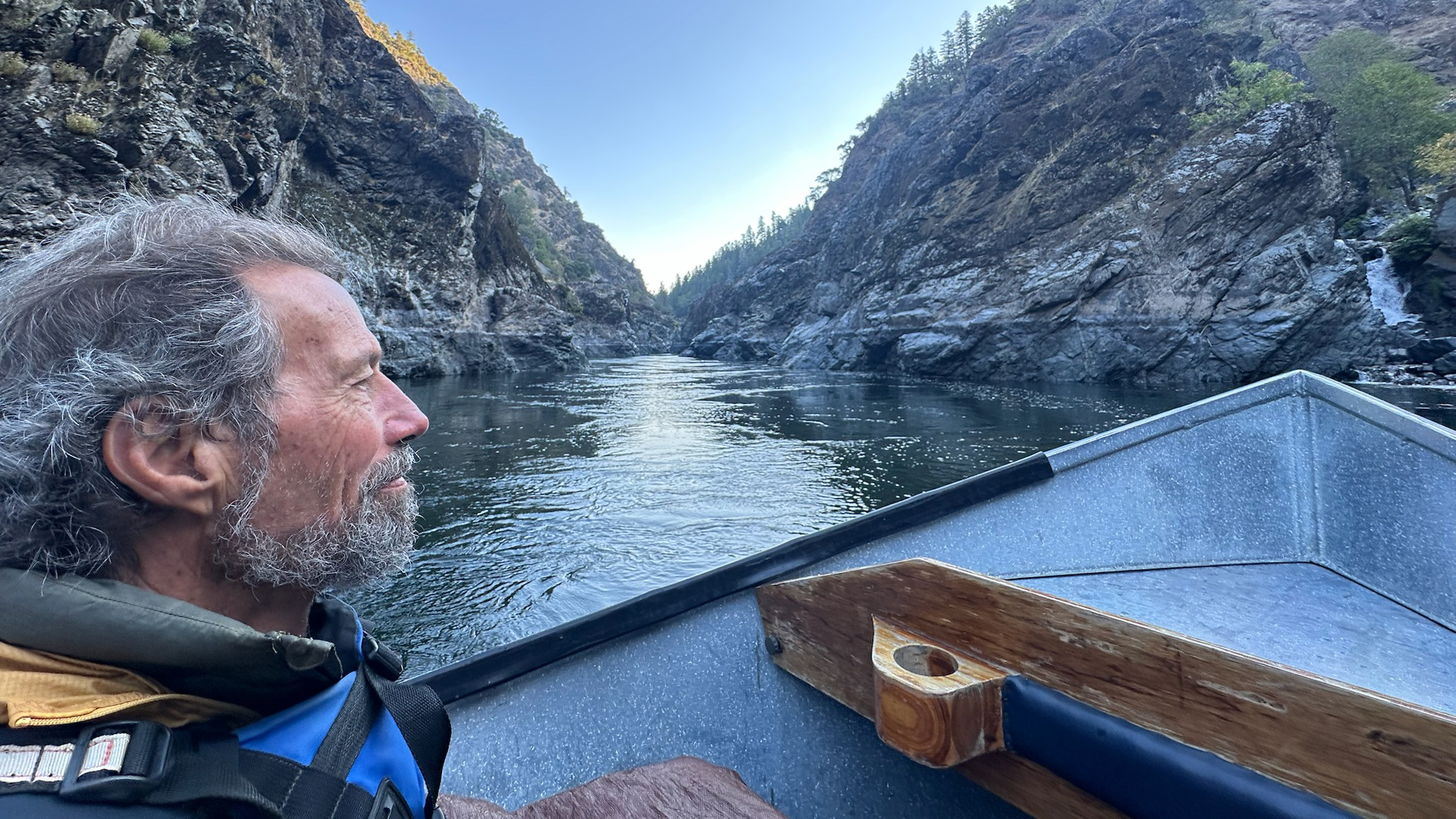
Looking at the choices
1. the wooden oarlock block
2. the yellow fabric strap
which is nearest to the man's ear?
the yellow fabric strap

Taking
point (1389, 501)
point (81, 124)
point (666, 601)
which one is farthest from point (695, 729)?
point (81, 124)

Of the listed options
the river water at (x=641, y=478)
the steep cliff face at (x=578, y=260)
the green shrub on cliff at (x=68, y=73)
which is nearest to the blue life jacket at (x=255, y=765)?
the river water at (x=641, y=478)

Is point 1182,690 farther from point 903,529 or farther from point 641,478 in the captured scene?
point 641,478

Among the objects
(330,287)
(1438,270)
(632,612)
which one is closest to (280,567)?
(330,287)

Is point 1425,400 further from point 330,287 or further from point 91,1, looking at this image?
point 91,1

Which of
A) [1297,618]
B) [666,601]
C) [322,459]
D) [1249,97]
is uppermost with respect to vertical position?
[1249,97]

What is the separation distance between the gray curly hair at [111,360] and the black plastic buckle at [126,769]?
0.25 m

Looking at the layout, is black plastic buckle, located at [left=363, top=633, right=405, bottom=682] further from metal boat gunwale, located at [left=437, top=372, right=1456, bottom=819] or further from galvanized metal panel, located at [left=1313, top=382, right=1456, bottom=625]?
galvanized metal panel, located at [left=1313, top=382, right=1456, bottom=625]

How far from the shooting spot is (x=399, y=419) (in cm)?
102

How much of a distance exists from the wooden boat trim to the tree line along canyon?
1296 cm

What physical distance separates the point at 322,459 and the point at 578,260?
84.4 metres

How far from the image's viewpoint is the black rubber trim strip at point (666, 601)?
4.75 feet

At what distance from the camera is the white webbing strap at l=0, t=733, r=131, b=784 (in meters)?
0.49

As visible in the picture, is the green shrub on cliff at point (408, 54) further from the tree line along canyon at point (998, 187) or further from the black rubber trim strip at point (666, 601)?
the black rubber trim strip at point (666, 601)
